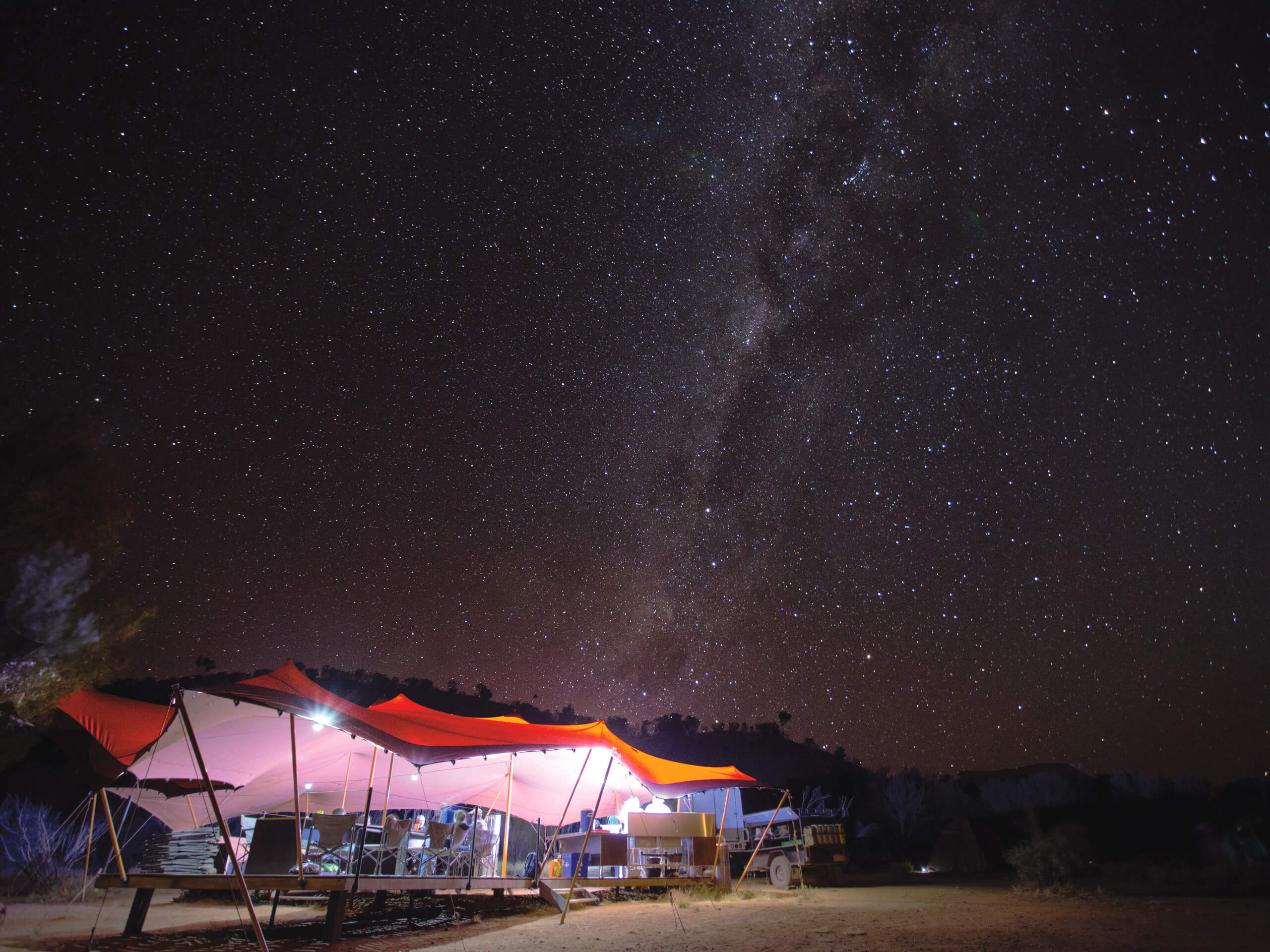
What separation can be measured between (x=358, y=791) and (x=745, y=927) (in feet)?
28.9

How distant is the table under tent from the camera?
698 cm

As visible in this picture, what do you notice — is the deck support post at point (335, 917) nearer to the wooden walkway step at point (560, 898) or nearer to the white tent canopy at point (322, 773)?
the white tent canopy at point (322, 773)

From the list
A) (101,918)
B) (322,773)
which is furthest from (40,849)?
(101,918)

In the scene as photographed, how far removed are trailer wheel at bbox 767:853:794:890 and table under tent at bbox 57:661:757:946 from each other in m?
2.94

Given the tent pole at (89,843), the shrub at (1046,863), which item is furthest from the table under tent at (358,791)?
the shrub at (1046,863)

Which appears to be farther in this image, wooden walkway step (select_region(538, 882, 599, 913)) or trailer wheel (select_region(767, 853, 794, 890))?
trailer wheel (select_region(767, 853, 794, 890))

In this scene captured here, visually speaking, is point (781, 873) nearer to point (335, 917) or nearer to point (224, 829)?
point (335, 917)

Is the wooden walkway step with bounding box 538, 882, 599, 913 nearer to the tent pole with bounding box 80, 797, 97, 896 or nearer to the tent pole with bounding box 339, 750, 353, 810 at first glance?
the tent pole with bounding box 339, 750, 353, 810

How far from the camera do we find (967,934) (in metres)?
6.49

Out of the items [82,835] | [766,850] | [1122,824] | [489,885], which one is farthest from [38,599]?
[1122,824]

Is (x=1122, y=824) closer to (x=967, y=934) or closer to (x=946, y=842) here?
(x=946, y=842)

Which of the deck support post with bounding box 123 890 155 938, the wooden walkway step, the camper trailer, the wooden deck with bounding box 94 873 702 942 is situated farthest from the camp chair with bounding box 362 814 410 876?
the camper trailer

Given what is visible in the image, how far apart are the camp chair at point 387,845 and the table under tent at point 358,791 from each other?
0.11 ft

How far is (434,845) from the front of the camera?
10.2 metres
